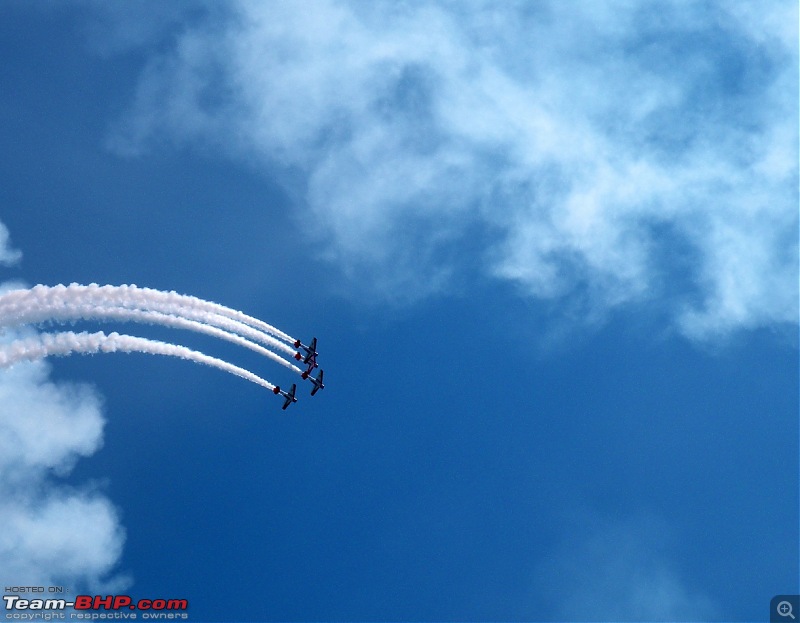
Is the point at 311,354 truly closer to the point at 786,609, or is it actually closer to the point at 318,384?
the point at 318,384

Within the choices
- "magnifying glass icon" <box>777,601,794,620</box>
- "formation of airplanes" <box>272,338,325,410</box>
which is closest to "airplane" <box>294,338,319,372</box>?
"formation of airplanes" <box>272,338,325,410</box>

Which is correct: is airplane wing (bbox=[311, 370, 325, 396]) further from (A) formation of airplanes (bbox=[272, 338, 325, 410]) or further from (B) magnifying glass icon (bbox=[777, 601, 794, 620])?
(B) magnifying glass icon (bbox=[777, 601, 794, 620])

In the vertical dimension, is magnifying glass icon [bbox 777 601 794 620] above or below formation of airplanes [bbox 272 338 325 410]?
below

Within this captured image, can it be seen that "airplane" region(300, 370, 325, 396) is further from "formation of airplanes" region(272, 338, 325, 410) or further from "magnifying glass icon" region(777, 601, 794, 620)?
"magnifying glass icon" region(777, 601, 794, 620)

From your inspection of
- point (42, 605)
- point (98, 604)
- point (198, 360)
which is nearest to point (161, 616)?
point (98, 604)

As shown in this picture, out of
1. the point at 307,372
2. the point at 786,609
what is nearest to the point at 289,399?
the point at 307,372

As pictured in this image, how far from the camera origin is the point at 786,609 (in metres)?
86.0

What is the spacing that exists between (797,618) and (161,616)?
64.7m

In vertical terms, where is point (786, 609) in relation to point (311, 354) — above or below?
below

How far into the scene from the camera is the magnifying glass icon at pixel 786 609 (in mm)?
85688

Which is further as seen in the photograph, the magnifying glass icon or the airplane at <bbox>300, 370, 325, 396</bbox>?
the airplane at <bbox>300, 370, 325, 396</bbox>

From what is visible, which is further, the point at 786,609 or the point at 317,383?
the point at 317,383

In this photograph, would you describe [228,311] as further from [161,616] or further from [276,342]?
[161,616]

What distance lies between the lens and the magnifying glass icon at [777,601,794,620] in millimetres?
85688
